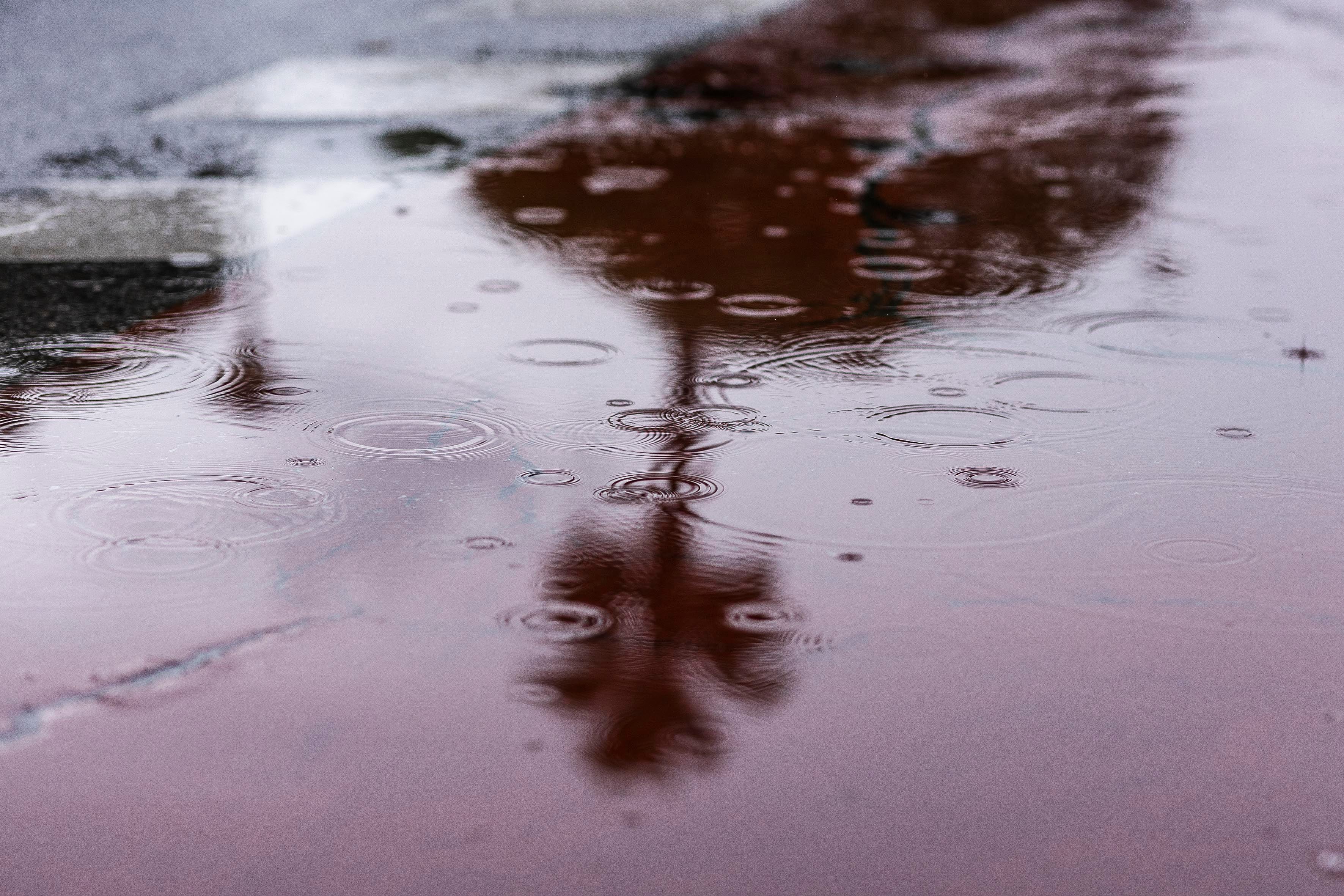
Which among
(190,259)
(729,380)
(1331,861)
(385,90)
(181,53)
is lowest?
(1331,861)

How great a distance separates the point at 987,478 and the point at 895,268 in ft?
2.97

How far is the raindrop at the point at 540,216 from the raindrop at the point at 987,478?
1300 mm

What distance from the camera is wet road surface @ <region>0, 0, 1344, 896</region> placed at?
909 millimetres

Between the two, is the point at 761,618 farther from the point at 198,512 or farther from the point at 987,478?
the point at 198,512

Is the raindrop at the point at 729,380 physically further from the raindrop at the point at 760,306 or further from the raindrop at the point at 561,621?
the raindrop at the point at 561,621

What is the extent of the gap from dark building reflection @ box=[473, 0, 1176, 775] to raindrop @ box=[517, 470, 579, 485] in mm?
85

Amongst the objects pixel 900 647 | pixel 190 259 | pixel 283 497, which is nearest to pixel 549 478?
pixel 283 497

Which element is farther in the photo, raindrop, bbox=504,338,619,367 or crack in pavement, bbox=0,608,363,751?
raindrop, bbox=504,338,619,367

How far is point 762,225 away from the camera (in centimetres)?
256

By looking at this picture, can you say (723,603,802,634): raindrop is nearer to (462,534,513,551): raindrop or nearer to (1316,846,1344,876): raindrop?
(462,534,513,551): raindrop

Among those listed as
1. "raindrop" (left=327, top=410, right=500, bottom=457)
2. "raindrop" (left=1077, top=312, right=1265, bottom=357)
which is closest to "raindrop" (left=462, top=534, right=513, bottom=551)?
"raindrop" (left=327, top=410, right=500, bottom=457)

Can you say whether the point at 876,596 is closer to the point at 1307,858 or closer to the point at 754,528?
the point at 754,528

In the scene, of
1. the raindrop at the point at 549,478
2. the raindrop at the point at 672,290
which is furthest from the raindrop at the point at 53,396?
the raindrop at the point at 672,290

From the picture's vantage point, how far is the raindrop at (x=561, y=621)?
114 centimetres
